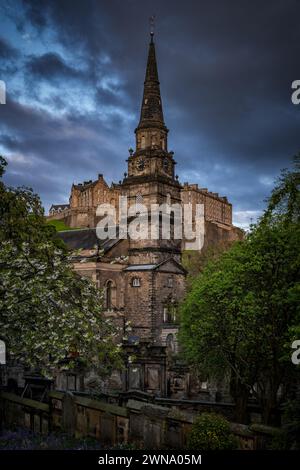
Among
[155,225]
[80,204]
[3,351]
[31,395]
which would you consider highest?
[80,204]

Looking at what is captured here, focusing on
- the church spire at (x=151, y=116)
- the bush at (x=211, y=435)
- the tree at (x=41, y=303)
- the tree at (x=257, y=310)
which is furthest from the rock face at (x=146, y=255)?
the bush at (x=211, y=435)

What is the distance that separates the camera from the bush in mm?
13209

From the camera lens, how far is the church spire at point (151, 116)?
189 ft

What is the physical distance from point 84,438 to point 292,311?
9.99 metres

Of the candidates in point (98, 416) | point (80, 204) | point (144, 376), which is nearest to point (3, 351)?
point (98, 416)

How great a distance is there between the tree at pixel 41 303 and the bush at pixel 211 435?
4568 mm

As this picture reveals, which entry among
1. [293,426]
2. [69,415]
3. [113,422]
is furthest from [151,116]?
[293,426]

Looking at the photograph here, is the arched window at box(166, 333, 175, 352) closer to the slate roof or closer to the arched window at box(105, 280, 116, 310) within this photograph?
the arched window at box(105, 280, 116, 310)

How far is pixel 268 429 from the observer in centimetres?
1320

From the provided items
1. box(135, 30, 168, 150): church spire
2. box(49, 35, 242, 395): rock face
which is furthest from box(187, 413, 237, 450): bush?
box(135, 30, 168, 150): church spire

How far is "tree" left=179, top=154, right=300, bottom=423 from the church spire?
3551 cm

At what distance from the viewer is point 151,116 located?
190 ft

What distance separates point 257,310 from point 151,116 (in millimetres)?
40689
